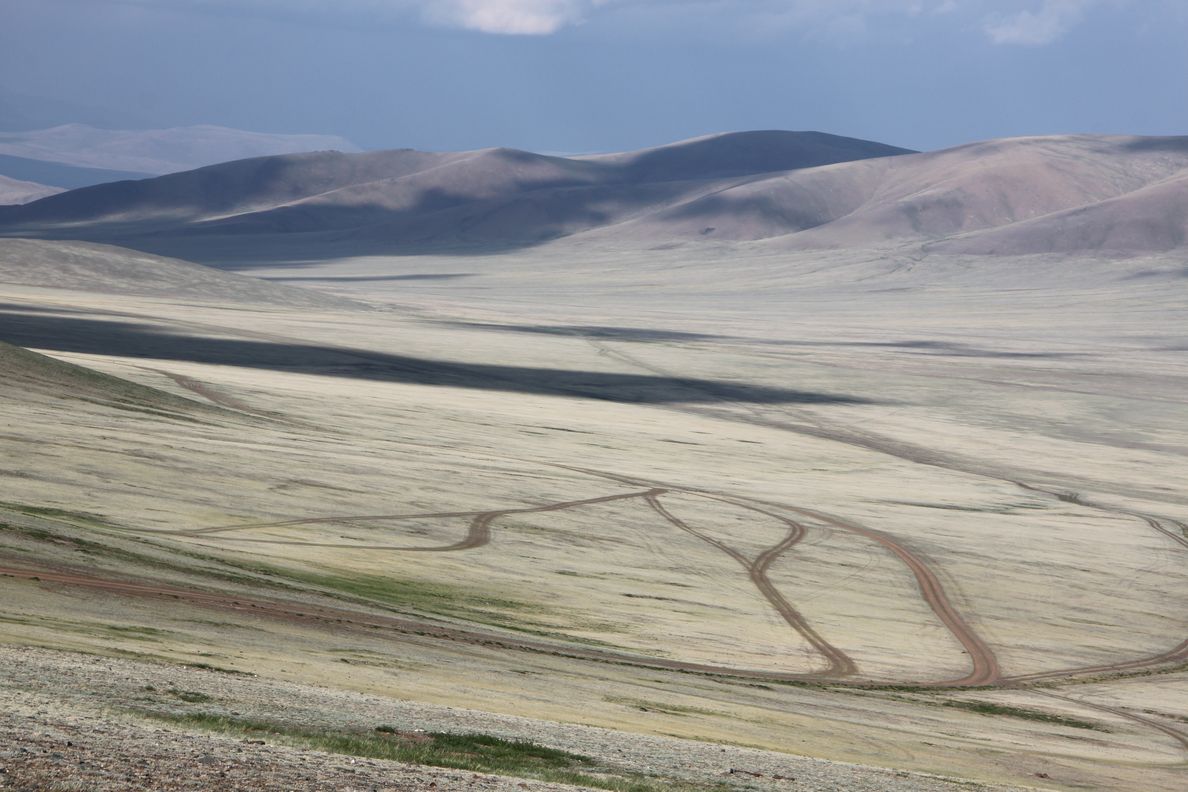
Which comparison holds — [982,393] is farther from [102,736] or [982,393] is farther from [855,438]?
[102,736]

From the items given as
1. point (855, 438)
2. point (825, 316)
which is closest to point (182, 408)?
point (855, 438)

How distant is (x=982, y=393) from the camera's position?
10712cm

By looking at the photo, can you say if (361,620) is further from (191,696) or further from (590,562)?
(590,562)

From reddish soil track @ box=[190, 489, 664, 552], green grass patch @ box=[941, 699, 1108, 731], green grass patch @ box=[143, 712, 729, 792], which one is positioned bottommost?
green grass patch @ box=[941, 699, 1108, 731]

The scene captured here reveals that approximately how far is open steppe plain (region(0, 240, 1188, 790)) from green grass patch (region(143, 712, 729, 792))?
0.89 feet

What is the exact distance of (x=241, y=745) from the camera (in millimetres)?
14734

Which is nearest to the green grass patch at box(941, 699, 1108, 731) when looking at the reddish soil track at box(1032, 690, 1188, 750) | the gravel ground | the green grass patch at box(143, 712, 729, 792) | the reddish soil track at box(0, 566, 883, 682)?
the reddish soil track at box(1032, 690, 1188, 750)

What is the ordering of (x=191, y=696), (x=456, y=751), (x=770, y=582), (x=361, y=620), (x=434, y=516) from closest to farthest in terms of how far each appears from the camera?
(x=456, y=751) → (x=191, y=696) → (x=361, y=620) → (x=770, y=582) → (x=434, y=516)

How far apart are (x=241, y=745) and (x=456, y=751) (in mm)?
2821

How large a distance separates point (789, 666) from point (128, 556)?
47.2 ft

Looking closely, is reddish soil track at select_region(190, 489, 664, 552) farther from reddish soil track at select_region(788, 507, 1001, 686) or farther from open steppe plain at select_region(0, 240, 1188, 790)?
reddish soil track at select_region(788, 507, 1001, 686)

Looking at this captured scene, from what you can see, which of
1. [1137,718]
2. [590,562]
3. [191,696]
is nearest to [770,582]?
[590,562]

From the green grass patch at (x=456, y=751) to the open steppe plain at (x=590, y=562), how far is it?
27 cm

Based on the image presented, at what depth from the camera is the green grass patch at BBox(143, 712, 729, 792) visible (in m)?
15.5
